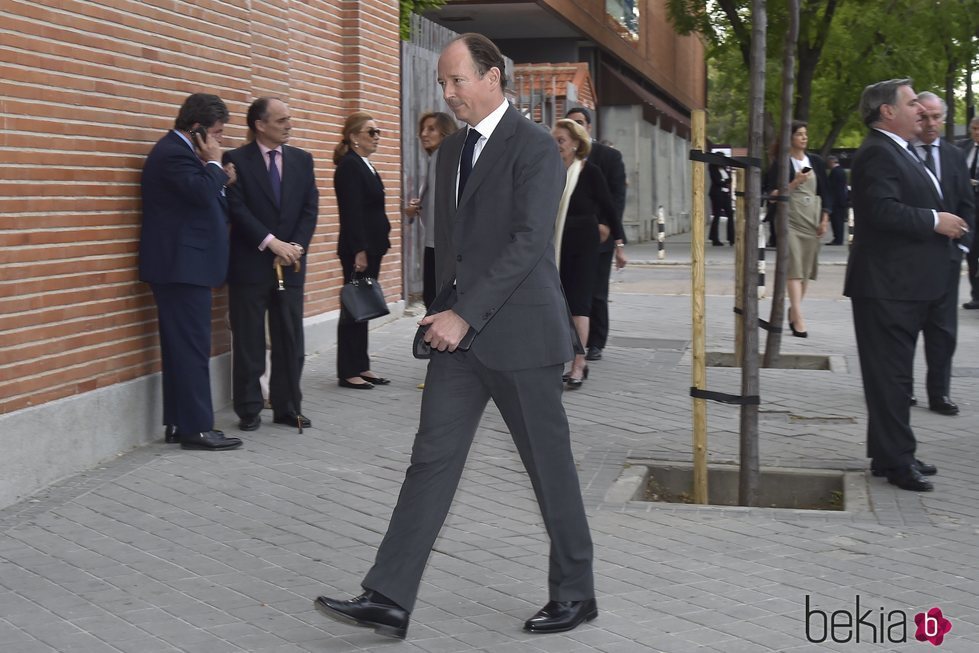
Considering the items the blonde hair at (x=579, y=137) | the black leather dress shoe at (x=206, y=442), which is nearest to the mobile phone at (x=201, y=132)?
the black leather dress shoe at (x=206, y=442)

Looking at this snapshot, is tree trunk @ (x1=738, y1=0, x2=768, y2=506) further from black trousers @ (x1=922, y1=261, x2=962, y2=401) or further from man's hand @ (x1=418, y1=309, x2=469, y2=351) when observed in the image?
man's hand @ (x1=418, y1=309, x2=469, y2=351)

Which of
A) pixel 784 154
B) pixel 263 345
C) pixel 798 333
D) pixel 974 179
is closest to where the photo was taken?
pixel 263 345

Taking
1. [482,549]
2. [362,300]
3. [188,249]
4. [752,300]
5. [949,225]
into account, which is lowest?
[482,549]

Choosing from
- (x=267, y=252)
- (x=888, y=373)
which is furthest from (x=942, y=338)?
(x=267, y=252)

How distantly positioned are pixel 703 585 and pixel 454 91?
6.87 feet

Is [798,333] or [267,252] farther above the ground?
[267,252]

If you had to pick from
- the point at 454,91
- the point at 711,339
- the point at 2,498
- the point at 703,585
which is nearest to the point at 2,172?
the point at 2,498

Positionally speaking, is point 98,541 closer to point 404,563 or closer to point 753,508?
point 404,563

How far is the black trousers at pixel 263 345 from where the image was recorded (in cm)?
837

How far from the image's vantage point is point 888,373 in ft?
22.7

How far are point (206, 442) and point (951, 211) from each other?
426 cm

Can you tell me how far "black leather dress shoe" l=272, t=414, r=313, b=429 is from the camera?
27.5ft

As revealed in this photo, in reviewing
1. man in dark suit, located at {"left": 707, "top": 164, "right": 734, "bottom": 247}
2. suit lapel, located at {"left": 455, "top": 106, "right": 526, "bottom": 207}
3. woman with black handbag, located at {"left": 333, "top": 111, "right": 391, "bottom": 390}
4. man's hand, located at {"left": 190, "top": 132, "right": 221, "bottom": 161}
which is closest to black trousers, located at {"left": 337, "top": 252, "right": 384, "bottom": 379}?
woman with black handbag, located at {"left": 333, "top": 111, "right": 391, "bottom": 390}

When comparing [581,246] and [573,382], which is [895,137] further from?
[573,382]
